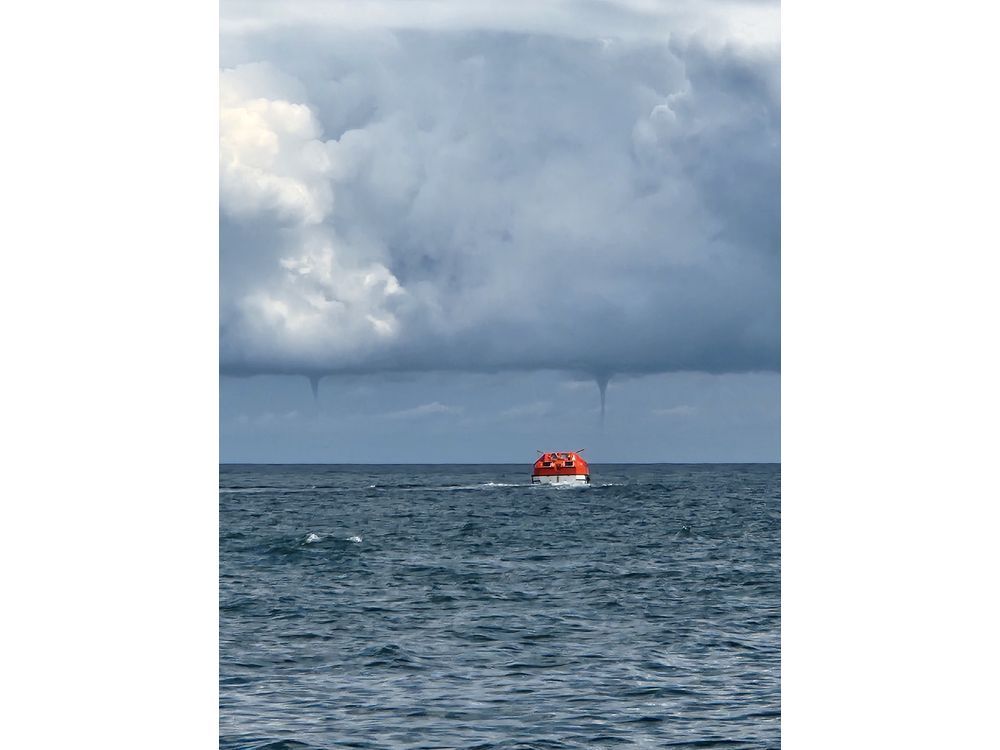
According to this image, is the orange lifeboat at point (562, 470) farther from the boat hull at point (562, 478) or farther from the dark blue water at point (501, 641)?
the dark blue water at point (501, 641)

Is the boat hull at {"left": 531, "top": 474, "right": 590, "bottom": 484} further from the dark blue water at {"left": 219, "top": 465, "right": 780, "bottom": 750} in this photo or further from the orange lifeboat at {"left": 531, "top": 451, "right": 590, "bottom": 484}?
the dark blue water at {"left": 219, "top": 465, "right": 780, "bottom": 750}

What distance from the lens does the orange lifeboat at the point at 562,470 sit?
120438 millimetres

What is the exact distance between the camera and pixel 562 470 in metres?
121

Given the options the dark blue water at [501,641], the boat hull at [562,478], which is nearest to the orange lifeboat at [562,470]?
the boat hull at [562,478]

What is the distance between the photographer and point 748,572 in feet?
132

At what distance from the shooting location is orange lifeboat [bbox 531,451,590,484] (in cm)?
12044

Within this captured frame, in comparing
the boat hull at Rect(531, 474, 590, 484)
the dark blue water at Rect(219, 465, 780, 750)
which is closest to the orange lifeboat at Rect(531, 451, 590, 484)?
the boat hull at Rect(531, 474, 590, 484)

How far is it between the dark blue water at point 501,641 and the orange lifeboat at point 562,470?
61.1 m

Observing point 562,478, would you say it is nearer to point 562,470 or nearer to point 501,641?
point 562,470

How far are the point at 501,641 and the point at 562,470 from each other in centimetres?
9443
